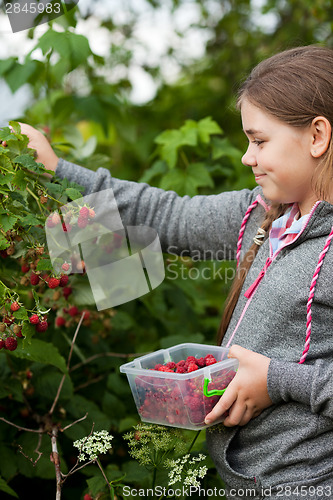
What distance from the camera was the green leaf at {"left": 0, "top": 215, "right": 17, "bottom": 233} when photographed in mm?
1138

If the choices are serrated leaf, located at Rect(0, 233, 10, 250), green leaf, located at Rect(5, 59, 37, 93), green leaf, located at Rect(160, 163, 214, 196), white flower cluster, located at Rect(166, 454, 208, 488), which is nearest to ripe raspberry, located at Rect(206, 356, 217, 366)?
white flower cluster, located at Rect(166, 454, 208, 488)

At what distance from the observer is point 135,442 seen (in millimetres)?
1258

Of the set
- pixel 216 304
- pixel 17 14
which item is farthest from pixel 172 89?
pixel 17 14

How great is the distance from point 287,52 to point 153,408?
894mm

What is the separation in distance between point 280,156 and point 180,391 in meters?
0.55

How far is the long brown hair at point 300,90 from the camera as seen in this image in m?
1.24

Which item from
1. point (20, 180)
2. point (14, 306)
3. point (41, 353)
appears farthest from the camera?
point (41, 353)

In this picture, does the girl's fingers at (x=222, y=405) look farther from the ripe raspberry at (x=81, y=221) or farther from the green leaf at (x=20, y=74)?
the green leaf at (x=20, y=74)

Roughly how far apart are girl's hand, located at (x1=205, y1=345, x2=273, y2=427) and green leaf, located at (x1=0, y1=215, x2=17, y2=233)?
533mm

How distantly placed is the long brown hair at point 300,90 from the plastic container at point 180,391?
1.54 feet

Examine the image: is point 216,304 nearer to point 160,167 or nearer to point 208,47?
point 160,167

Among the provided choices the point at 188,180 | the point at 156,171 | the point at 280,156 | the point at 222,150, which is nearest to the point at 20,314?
the point at 280,156

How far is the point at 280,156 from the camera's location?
1234 millimetres

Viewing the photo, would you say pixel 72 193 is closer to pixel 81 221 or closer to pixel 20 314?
pixel 81 221
